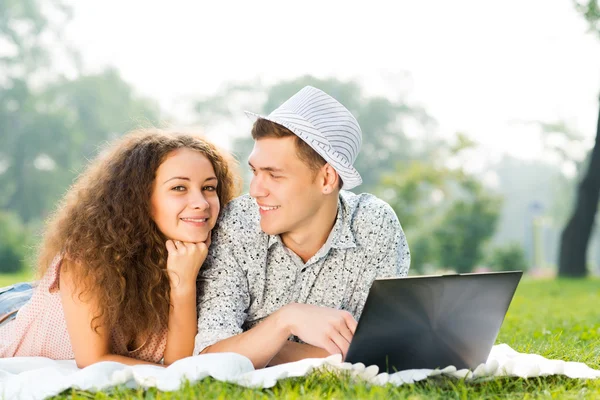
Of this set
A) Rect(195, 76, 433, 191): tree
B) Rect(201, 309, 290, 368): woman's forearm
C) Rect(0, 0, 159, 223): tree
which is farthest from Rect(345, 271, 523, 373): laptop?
Rect(195, 76, 433, 191): tree

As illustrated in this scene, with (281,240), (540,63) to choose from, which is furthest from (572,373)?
(540,63)

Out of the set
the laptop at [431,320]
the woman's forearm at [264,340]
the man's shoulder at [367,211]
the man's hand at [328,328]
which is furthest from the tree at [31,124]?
the laptop at [431,320]

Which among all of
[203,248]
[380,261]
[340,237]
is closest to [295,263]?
[340,237]

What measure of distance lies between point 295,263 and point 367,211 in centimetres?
49

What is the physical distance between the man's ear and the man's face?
6 cm

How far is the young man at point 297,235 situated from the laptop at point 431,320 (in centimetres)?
58

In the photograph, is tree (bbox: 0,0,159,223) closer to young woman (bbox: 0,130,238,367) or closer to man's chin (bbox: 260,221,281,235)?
young woman (bbox: 0,130,238,367)

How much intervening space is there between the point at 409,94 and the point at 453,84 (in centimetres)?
578

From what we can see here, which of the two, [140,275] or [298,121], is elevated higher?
[298,121]

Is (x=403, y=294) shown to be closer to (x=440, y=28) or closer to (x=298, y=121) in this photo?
(x=298, y=121)

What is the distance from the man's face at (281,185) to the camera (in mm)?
3416

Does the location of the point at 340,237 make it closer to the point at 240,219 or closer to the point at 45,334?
the point at 240,219

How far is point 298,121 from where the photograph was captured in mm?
3445

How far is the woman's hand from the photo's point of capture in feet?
10.7
